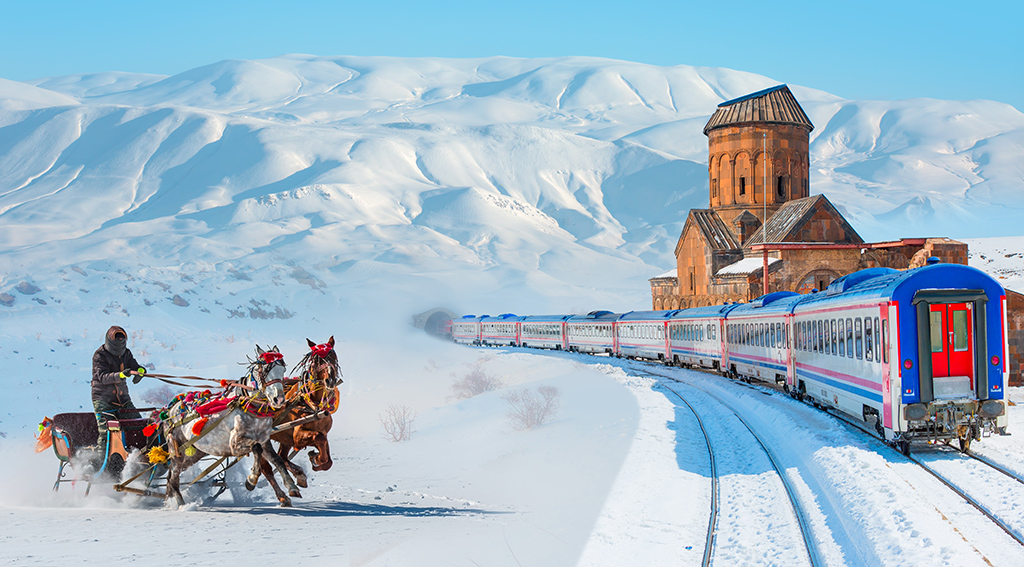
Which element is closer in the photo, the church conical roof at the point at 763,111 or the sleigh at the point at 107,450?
the sleigh at the point at 107,450

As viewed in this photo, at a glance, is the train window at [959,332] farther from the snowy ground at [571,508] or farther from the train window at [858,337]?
the snowy ground at [571,508]

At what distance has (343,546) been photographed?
34.2 feet

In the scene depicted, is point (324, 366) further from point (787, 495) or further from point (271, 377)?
point (787, 495)

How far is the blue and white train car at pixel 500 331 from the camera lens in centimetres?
6731

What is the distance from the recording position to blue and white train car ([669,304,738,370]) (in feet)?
117

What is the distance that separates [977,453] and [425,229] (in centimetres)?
13112

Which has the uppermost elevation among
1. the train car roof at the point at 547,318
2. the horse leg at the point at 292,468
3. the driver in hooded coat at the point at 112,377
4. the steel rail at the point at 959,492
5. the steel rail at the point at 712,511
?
the train car roof at the point at 547,318

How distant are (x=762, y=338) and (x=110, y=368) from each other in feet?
70.9

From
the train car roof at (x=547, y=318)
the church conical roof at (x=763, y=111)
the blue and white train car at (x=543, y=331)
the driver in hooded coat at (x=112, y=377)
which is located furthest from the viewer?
the church conical roof at (x=763, y=111)

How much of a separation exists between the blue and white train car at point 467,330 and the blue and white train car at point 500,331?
3.41 feet

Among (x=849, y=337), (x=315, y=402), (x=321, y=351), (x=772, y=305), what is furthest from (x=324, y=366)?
(x=772, y=305)

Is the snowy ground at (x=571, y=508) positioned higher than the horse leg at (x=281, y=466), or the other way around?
the horse leg at (x=281, y=466)

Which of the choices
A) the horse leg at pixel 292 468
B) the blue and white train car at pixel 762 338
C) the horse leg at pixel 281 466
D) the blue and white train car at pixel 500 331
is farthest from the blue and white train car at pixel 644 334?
the horse leg at pixel 281 466

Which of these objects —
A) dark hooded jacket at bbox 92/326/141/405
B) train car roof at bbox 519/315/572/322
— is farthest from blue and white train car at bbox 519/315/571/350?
dark hooded jacket at bbox 92/326/141/405
